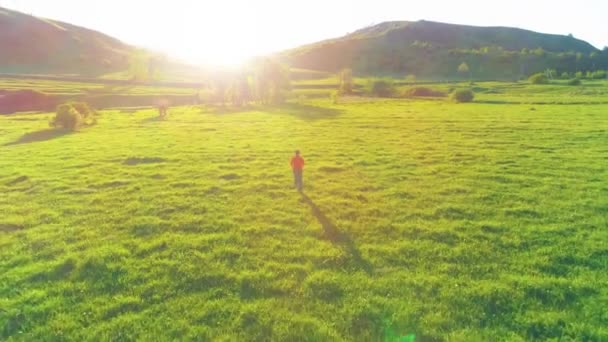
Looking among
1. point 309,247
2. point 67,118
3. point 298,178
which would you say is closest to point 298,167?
point 298,178

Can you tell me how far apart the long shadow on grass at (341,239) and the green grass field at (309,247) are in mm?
66

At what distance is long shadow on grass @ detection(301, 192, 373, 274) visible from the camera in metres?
10.1

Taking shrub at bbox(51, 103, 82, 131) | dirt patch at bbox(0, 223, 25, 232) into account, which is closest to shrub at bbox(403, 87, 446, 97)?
shrub at bbox(51, 103, 82, 131)

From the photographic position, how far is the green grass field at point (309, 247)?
786 centimetres

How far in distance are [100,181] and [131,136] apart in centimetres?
1559

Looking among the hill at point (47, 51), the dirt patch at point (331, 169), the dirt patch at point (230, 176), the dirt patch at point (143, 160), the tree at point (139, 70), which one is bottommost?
the dirt patch at point (230, 176)

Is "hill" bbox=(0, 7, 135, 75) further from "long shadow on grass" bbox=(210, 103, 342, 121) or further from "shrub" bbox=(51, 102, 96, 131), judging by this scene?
"shrub" bbox=(51, 102, 96, 131)

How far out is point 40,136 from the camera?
34.8 m

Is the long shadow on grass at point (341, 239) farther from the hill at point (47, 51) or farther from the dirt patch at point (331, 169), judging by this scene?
the hill at point (47, 51)

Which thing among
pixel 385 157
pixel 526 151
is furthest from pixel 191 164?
pixel 526 151

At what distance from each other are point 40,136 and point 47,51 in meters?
159

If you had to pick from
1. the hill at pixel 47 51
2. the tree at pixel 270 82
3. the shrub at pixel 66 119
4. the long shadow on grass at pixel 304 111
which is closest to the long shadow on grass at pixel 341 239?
the long shadow on grass at pixel 304 111

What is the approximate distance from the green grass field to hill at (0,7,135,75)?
15288cm

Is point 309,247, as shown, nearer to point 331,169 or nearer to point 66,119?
point 331,169
